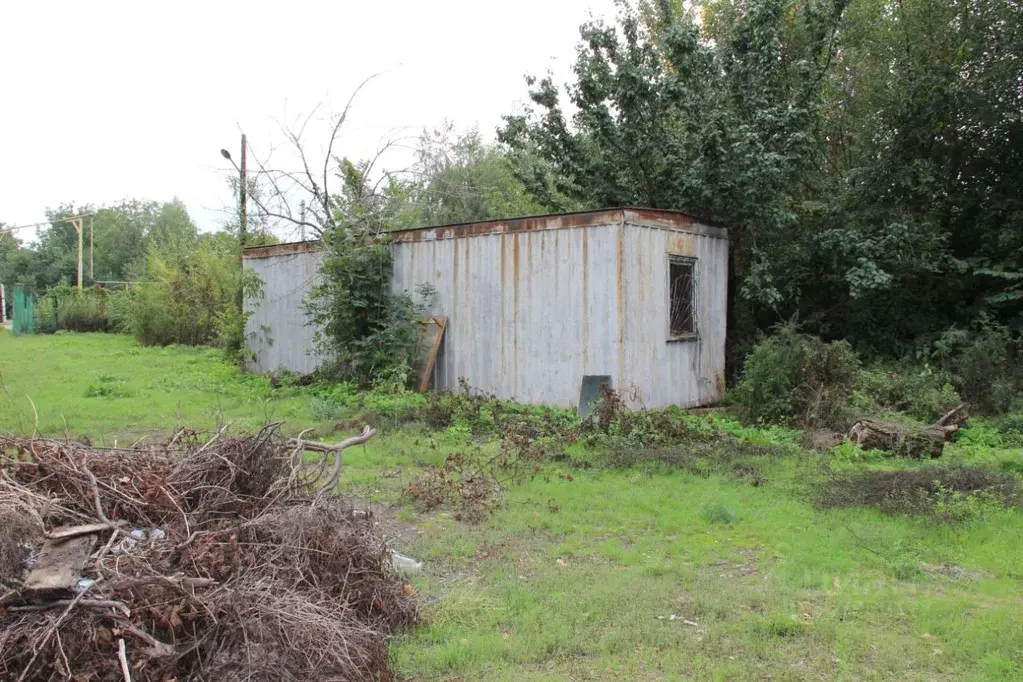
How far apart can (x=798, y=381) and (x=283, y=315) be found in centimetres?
944

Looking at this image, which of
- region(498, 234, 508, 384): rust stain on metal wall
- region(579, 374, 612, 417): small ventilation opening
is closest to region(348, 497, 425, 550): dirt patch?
region(579, 374, 612, 417): small ventilation opening

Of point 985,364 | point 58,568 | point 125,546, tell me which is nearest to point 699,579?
point 125,546

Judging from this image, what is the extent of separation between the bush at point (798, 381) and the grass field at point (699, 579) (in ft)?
4.22

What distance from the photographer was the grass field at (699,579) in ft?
12.6

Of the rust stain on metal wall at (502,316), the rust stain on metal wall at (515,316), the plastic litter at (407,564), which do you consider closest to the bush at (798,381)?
the rust stain on metal wall at (515,316)

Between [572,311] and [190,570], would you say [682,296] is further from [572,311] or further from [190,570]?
[190,570]

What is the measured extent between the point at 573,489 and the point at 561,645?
3089mm

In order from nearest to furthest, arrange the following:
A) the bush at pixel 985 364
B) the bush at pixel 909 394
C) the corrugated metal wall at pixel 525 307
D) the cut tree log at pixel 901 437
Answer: the cut tree log at pixel 901 437 < the bush at pixel 909 394 < the bush at pixel 985 364 < the corrugated metal wall at pixel 525 307

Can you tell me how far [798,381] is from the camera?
10047 mm

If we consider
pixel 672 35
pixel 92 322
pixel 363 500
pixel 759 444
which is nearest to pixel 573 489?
pixel 363 500

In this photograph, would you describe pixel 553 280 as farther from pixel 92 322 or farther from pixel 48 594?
pixel 92 322

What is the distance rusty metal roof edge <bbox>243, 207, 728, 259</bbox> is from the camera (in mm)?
10484

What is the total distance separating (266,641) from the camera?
3.28 m

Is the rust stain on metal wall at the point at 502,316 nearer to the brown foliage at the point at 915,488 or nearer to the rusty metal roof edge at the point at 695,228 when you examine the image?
the rusty metal roof edge at the point at 695,228
